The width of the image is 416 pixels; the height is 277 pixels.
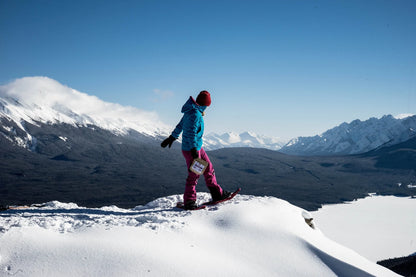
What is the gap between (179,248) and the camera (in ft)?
14.8

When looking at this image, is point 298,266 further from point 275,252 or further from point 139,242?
point 139,242

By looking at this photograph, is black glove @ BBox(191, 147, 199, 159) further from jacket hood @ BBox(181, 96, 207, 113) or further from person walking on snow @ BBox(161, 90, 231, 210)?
jacket hood @ BBox(181, 96, 207, 113)

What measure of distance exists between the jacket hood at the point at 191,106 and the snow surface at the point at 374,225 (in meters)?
124

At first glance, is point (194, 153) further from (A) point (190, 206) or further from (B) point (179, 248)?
(B) point (179, 248)

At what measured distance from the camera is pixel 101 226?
493 centimetres

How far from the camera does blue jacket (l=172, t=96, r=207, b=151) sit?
23.4ft

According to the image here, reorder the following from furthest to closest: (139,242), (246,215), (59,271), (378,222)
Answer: (378,222)
(246,215)
(139,242)
(59,271)

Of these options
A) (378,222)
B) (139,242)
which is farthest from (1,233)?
(378,222)

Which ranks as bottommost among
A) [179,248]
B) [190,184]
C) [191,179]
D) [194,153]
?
[179,248]

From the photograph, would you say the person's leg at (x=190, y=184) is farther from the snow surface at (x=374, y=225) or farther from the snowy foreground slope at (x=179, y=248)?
the snow surface at (x=374, y=225)

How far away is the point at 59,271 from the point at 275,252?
3375 millimetres

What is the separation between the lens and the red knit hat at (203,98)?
288 inches

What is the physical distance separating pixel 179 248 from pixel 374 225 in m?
180

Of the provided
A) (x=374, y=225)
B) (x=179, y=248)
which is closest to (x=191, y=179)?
(x=179, y=248)
